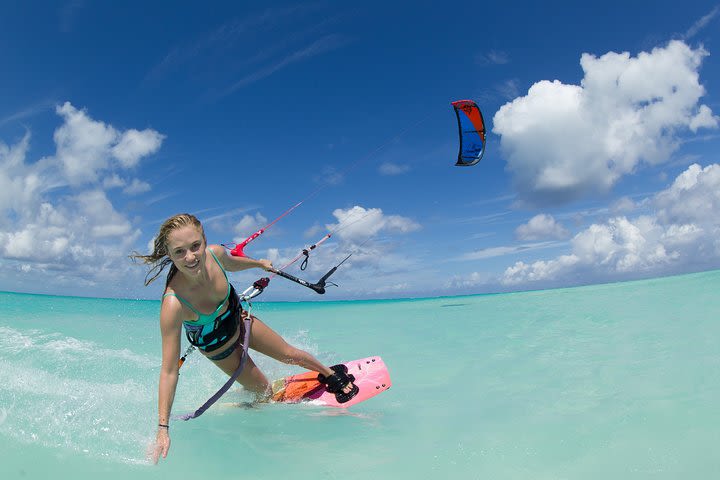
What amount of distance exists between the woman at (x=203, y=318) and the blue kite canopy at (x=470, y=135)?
597cm

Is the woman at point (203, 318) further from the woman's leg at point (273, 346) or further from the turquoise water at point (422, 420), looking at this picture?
the turquoise water at point (422, 420)

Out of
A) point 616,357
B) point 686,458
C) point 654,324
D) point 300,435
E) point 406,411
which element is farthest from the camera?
point 654,324

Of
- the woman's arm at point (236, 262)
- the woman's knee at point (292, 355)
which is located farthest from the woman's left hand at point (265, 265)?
the woman's knee at point (292, 355)

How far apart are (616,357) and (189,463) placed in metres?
5.87

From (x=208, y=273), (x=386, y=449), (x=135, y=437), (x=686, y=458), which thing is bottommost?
(x=686, y=458)

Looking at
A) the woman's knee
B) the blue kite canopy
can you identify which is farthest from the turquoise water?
the blue kite canopy

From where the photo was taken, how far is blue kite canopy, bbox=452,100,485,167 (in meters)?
9.39

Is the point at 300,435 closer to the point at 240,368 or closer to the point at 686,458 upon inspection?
the point at 240,368

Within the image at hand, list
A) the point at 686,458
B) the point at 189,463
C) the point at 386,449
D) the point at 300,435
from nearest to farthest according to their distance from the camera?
the point at 686,458, the point at 189,463, the point at 386,449, the point at 300,435

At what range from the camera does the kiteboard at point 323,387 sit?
16.6ft

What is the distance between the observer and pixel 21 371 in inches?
239

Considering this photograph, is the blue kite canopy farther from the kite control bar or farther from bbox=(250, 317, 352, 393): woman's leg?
bbox=(250, 317, 352, 393): woman's leg

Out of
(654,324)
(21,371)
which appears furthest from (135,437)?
(654,324)

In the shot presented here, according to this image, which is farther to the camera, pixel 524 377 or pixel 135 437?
pixel 524 377
